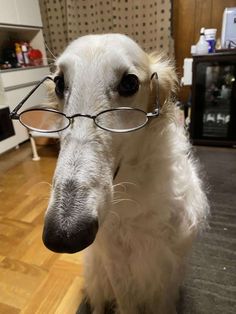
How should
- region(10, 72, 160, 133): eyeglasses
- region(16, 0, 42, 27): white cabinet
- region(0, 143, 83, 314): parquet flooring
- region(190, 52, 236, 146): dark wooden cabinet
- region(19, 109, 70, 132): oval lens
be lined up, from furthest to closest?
region(16, 0, 42, 27): white cabinet → region(190, 52, 236, 146): dark wooden cabinet → region(0, 143, 83, 314): parquet flooring → region(19, 109, 70, 132): oval lens → region(10, 72, 160, 133): eyeglasses

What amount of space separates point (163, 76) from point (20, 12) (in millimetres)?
2628

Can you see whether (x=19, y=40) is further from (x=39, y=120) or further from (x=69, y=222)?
(x=69, y=222)

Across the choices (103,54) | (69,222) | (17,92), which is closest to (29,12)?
(17,92)

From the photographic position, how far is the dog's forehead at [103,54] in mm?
605

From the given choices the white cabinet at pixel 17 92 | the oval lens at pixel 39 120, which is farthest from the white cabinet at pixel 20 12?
the oval lens at pixel 39 120

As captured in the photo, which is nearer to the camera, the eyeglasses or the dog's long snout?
the dog's long snout

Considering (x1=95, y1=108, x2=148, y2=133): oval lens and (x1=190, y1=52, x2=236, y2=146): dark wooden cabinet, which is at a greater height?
(x1=95, y1=108, x2=148, y2=133): oval lens

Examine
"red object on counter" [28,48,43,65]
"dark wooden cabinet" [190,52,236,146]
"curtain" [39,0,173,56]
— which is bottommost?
"dark wooden cabinet" [190,52,236,146]

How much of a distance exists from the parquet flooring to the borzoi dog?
0.58 ft

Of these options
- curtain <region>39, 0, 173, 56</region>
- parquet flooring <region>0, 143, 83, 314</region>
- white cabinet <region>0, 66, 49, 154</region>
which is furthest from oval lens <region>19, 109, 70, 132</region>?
curtain <region>39, 0, 173, 56</region>

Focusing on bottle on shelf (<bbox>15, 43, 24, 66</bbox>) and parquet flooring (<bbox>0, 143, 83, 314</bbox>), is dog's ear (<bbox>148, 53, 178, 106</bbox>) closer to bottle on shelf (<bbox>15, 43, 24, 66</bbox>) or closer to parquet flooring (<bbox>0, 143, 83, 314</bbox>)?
parquet flooring (<bbox>0, 143, 83, 314</bbox>)

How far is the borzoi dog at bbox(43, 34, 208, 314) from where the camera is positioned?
0.50m

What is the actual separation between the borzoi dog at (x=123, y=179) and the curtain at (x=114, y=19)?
87.7 inches

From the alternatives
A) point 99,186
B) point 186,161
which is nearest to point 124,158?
point 99,186
